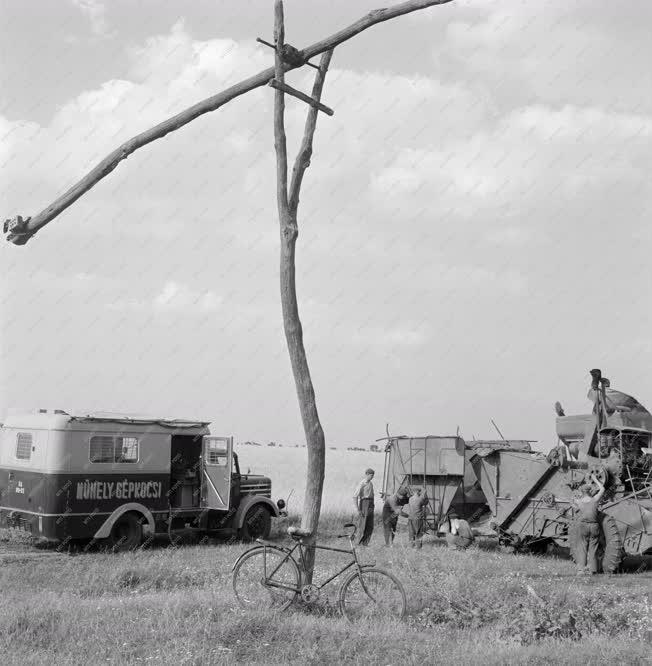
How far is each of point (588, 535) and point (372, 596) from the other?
6405mm

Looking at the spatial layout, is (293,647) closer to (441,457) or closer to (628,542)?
(628,542)

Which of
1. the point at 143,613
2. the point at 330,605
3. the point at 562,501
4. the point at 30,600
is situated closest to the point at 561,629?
the point at 330,605

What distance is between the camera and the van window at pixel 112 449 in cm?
1466

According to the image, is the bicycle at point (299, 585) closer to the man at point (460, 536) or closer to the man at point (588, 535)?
the man at point (588, 535)

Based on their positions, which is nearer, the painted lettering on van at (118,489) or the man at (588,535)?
the man at (588,535)

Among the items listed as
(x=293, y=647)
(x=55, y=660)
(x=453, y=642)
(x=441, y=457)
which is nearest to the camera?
(x=55, y=660)

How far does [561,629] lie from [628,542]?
5.90 m

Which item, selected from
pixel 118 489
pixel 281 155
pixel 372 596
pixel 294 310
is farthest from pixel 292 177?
pixel 118 489

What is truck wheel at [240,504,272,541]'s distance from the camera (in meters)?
16.9

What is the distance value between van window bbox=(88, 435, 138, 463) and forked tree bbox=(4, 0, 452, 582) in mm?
6279

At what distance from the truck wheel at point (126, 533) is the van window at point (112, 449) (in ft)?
3.45

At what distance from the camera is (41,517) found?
13938 millimetres

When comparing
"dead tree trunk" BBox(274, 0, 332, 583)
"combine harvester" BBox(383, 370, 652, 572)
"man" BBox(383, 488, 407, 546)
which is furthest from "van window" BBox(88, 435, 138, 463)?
"combine harvester" BBox(383, 370, 652, 572)

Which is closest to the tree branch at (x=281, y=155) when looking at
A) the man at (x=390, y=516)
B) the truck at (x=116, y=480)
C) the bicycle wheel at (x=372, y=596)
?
the bicycle wheel at (x=372, y=596)
